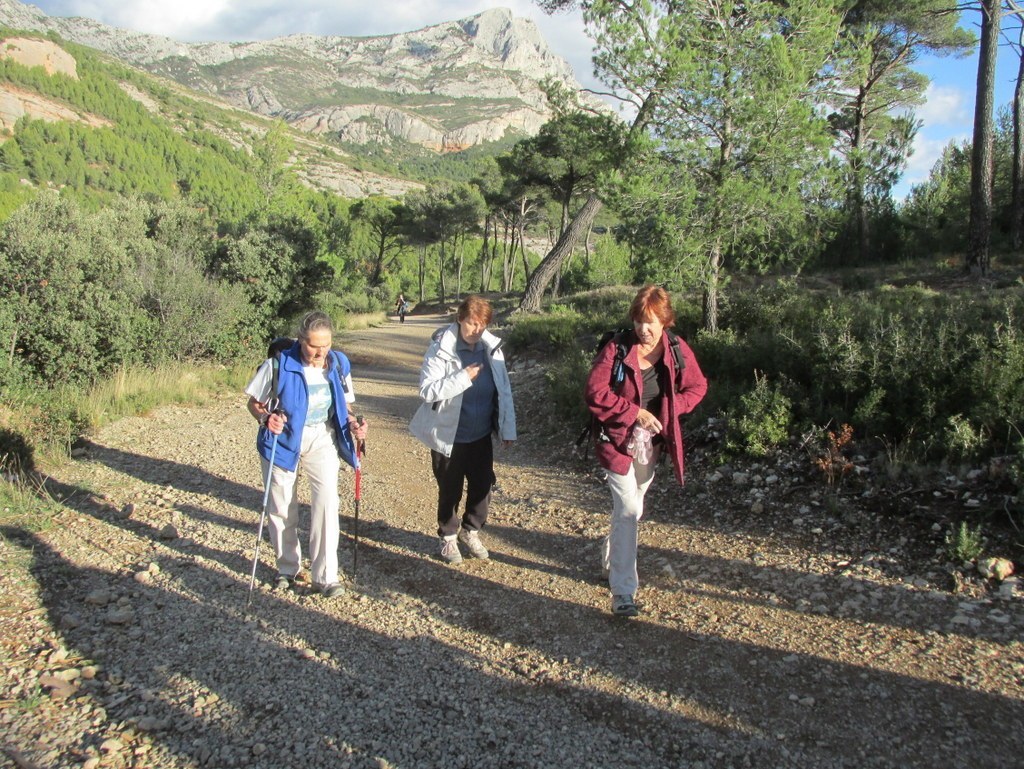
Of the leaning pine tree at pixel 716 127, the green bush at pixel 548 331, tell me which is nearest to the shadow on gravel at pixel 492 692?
the leaning pine tree at pixel 716 127

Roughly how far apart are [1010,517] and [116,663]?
199 inches

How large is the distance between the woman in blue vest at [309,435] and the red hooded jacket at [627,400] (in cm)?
156

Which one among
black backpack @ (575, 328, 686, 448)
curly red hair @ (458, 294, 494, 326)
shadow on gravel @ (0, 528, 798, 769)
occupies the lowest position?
shadow on gravel @ (0, 528, 798, 769)

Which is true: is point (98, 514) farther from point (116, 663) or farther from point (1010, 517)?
point (1010, 517)

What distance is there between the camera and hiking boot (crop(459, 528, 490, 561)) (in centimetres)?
463

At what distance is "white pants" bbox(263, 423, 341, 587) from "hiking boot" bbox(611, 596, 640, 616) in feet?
5.66

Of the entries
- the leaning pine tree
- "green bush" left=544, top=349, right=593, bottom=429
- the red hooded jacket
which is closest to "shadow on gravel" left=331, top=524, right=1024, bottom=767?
the red hooded jacket

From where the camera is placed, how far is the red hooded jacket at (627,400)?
12.0 feet

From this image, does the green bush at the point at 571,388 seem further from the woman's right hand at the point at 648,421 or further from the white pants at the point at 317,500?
the white pants at the point at 317,500

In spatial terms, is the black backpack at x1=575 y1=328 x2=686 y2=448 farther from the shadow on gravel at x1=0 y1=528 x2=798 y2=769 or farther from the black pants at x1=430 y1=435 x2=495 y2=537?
the shadow on gravel at x1=0 y1=528 x2=798 y2=769

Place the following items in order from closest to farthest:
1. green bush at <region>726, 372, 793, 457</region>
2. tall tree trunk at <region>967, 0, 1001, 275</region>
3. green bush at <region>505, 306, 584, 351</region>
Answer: green bush at <region>726, 372, 793, 457</region>, tall tree trunk at <region>967, 0, 1001, 275</region>, green bush at <region>505, 306, 584, 351</region>

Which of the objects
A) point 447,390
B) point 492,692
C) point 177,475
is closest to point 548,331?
point 177,475

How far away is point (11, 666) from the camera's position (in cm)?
315

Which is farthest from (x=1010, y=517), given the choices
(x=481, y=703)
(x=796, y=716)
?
(x=481, y=703)
